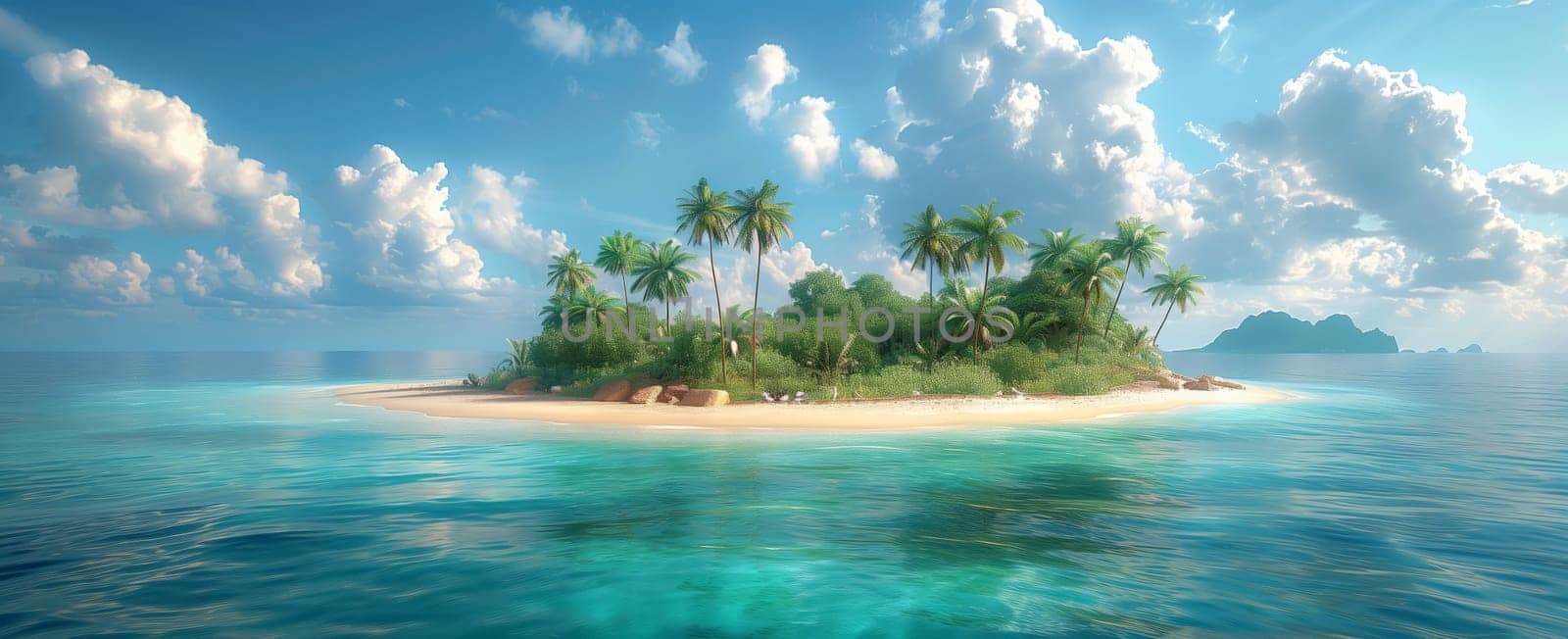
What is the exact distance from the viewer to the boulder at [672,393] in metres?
32.7

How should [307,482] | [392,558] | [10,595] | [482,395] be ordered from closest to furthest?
[10,595], [392,558], [307,482], [482,395]

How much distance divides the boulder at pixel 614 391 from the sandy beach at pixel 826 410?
0.93 m

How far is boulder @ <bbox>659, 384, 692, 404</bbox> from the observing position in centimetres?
3266

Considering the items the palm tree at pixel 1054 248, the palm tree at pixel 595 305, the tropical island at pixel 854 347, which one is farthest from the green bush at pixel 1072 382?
the palm tree at pixel 595 305

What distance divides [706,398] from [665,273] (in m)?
16.6

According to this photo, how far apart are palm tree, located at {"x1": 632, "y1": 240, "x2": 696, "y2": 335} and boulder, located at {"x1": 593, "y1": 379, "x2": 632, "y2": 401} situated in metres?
10.3

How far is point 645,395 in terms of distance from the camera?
32875 mm

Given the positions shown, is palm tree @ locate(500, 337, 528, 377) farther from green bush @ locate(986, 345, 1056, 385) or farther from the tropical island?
green bush @ locate(986, 345, 1056, 385)

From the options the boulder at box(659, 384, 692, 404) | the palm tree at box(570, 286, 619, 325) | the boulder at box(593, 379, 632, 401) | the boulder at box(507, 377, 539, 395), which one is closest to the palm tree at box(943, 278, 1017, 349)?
the boulder at box(659, 384, 692, 404)

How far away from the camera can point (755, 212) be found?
3544 centimetres

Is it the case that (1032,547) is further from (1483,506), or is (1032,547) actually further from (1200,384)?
(1200,384)

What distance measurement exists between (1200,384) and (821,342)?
2620cm

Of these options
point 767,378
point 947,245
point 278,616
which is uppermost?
point 947,245

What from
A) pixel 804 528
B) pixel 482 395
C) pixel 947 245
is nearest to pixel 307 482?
pixel 804 528
